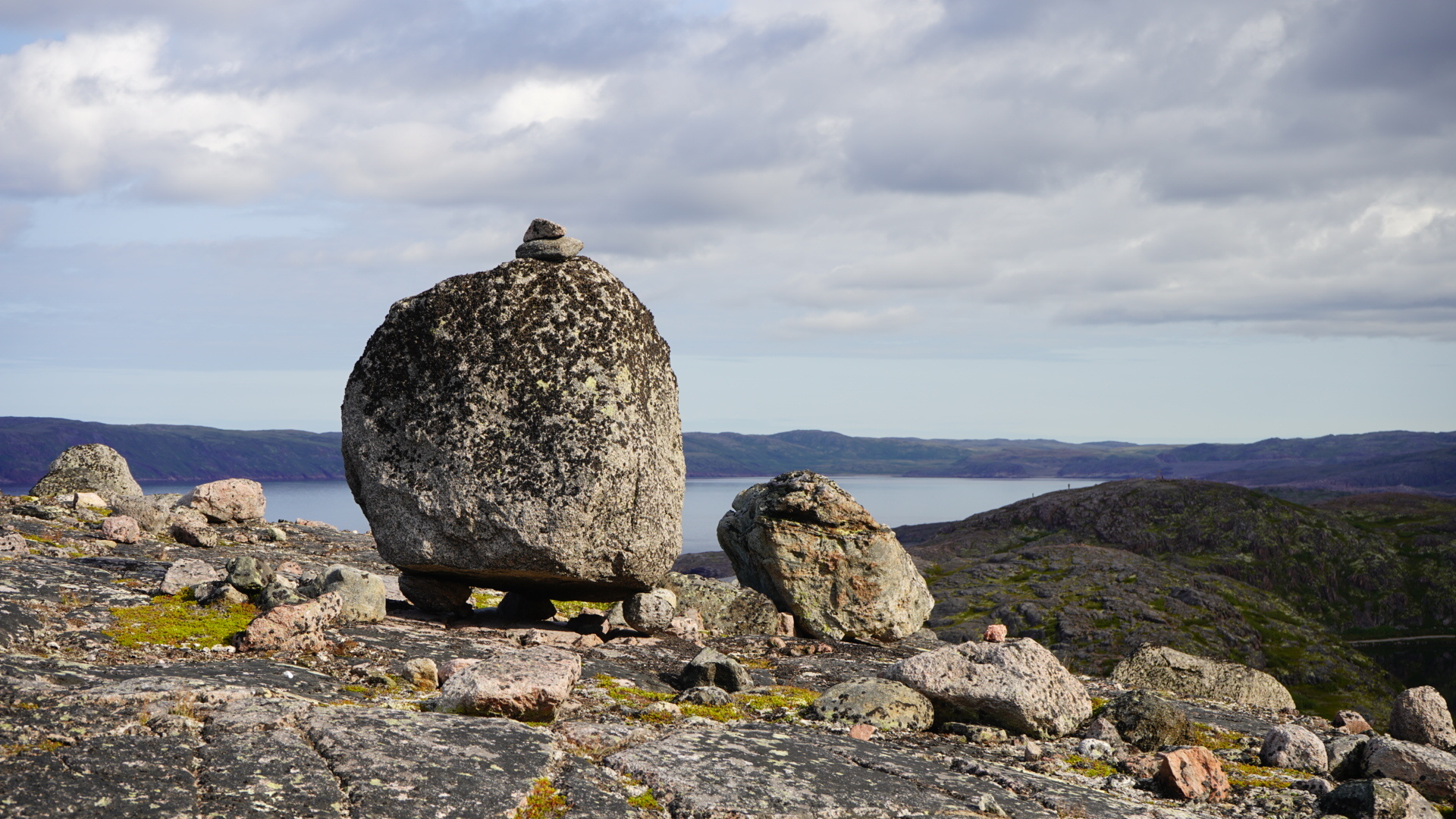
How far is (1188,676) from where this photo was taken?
20.2 metres

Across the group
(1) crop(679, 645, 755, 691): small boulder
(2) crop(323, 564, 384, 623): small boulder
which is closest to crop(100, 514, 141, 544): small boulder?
(2) crop(323, 564, 384, 623): small boulder

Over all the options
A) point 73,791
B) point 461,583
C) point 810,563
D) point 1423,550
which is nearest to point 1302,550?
point 1423,550

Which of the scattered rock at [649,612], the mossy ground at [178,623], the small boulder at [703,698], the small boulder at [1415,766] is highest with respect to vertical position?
the mossy ground at [178,623]

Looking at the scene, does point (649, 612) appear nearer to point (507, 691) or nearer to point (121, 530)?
point (507, 691)

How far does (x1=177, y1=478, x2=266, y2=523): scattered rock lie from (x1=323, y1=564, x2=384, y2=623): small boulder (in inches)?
558

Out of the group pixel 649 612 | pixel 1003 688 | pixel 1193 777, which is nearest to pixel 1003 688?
pixel 1003 688

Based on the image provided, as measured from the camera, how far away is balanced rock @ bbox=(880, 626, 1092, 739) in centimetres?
1161

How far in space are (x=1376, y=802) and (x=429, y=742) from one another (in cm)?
893

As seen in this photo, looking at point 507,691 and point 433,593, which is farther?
point 433,593

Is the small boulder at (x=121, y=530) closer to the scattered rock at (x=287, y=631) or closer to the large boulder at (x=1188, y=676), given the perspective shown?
the scattered rock at (x=287, y=631)

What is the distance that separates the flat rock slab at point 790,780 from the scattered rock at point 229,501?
70.3 ft

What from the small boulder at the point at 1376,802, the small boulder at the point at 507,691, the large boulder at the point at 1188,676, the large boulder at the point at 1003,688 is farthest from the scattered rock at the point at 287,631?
the large boulder at the point at 1188,676

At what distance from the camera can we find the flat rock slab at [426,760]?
6.89 m

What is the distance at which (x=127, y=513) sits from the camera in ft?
73.9
